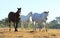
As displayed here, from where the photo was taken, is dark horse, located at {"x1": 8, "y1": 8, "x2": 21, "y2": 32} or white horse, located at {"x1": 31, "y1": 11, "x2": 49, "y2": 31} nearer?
dark horse, located at {"x1": 8, "y1": 8, "x2": 21, "y2": 32}

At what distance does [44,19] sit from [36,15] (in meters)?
1.74

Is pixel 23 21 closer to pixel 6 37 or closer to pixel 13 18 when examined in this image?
pixel 13 18

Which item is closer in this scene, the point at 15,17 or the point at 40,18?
the point at 15,17

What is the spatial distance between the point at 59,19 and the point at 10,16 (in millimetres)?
54875

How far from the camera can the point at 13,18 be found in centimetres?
2370

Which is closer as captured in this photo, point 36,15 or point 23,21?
point 36,15

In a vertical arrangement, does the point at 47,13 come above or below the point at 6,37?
above

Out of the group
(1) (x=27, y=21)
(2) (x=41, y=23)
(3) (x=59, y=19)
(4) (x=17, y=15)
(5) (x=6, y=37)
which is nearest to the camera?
(5) (x=6, y=37)

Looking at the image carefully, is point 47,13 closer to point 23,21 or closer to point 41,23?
point 41,23

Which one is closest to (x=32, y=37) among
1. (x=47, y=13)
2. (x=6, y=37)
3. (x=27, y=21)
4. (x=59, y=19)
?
(x=6, y=37)

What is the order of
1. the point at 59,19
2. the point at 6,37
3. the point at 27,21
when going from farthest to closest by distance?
the point at 59,19 < the point at 27,21 < the point at 6,37

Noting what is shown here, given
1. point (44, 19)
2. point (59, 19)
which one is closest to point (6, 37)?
point (44, 19)

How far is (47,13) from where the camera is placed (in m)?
25.0

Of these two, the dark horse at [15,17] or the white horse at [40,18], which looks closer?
the dark horse at [15,17]
